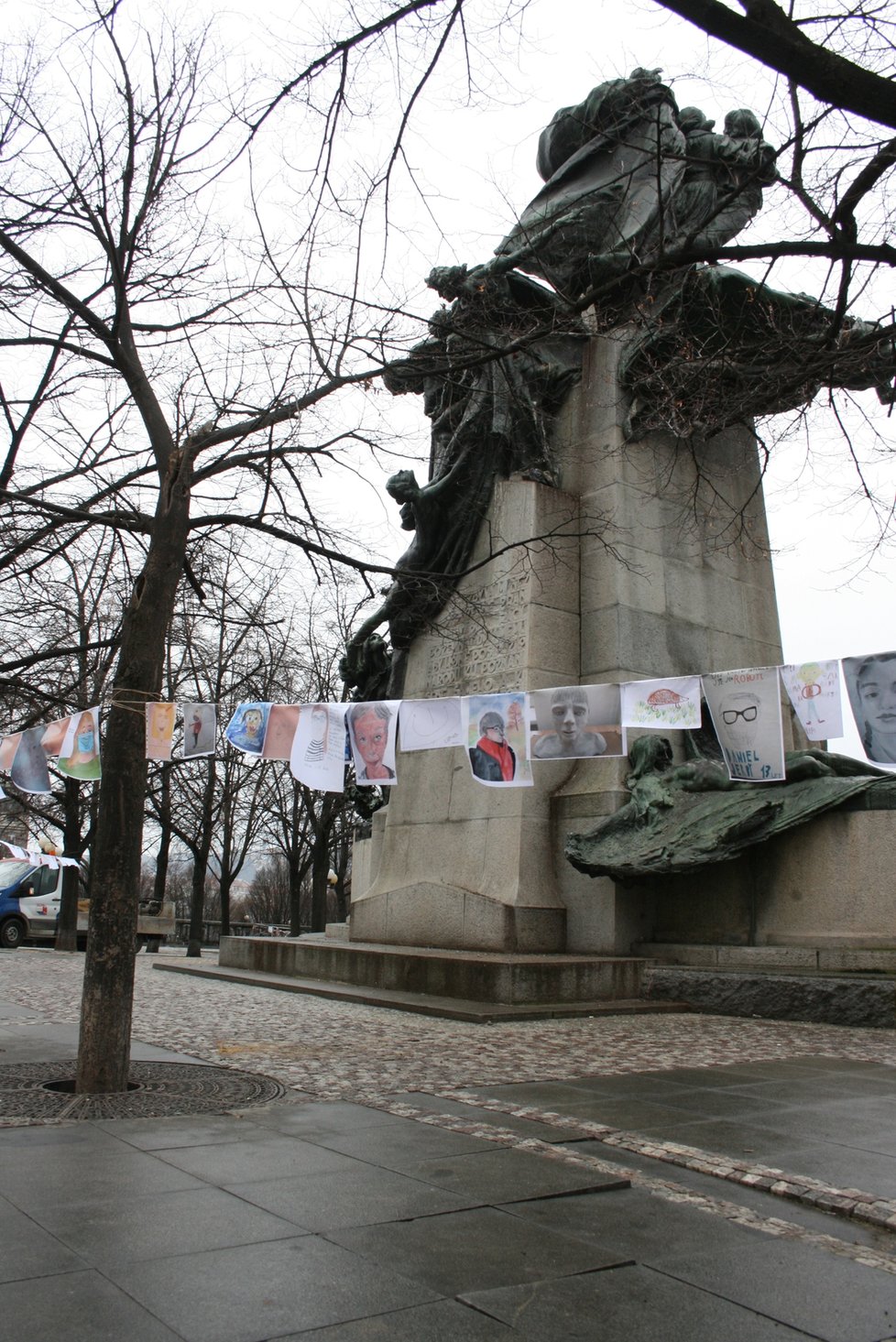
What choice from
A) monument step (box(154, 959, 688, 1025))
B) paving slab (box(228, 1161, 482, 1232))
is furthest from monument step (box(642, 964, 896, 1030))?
paving slab (box(228, 1161, 482, 1232))

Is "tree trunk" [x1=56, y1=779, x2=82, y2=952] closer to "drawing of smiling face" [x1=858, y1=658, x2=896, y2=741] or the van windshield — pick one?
the van windshield

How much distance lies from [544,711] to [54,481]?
4.99 metres

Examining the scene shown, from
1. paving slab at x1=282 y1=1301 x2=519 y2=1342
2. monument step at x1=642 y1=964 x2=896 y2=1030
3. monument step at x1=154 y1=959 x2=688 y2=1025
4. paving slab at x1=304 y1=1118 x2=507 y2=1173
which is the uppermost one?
monument step at x1=642 y1=964 x2=896 y2=1030

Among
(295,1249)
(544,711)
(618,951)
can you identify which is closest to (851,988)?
(618,951)

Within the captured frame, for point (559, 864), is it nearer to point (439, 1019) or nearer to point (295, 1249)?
point (439, 1019)

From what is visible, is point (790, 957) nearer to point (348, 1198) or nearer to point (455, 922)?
point (455, 922)

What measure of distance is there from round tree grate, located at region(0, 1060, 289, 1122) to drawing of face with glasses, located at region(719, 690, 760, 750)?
5567 mm

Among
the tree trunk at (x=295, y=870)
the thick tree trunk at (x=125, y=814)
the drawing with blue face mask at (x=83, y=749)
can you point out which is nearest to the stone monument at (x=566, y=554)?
the drawing with blue face mask at (x=83, y=749)

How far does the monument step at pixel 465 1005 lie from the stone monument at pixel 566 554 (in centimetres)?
134

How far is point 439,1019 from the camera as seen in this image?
964 cm

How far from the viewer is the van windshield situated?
26.6m

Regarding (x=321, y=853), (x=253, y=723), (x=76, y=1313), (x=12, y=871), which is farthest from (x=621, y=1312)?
(x=321, y=853)

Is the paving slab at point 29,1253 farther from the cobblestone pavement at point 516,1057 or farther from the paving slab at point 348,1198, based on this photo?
the cobblestone pavement at point 516,1057

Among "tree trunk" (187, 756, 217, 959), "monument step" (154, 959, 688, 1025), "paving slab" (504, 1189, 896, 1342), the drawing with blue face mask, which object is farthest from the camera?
"tree trunk" (187, 756, 217, 959)
